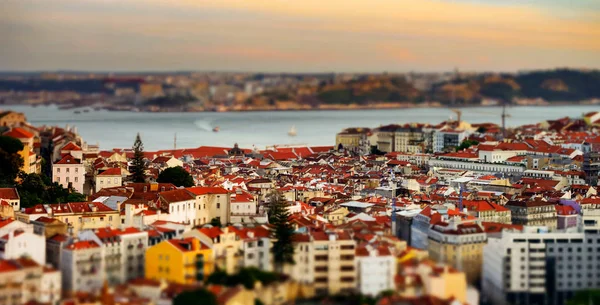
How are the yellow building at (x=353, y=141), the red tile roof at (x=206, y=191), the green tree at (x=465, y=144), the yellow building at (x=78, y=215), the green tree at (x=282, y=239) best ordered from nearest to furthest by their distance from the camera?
the green tree at (x=282, y=239) < the yellow building at (x=78, y=215) < the red tile roof at (x=206, y=191) < the green tree at (x=465, y=144) < the yellow building at (x=353, y=141)

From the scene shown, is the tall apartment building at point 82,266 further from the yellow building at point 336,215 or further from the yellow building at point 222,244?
the yellow building at point 336,215

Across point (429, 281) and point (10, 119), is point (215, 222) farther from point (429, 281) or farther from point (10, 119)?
point (10, 119)

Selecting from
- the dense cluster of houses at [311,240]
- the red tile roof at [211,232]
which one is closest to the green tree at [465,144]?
the dense cluster of houses at [311,240]

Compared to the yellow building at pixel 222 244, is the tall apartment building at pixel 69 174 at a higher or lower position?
higher

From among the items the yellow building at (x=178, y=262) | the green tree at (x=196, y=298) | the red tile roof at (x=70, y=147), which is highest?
the red tile roof at (x=70, y=147)

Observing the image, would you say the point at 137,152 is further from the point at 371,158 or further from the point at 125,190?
the point at 371,158

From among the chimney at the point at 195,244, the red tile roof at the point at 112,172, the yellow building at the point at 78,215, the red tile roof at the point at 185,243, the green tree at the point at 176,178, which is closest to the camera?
the red tile roof at the point at 185,243

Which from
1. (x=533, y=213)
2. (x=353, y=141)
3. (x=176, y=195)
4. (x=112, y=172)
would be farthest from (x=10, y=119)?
(x=533, y=213)

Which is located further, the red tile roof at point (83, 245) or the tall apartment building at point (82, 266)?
the red tile roof at point (83, 245)
